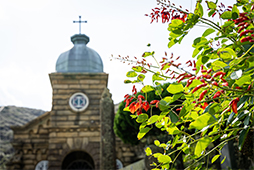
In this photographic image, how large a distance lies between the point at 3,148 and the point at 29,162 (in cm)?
849

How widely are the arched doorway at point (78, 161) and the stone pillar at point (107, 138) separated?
319 inches

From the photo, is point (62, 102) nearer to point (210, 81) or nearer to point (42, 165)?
point (42, 165)

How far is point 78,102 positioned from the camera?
15.1 m

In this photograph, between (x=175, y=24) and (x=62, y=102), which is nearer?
(x=175, y=24)

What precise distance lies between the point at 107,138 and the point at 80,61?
9.07m

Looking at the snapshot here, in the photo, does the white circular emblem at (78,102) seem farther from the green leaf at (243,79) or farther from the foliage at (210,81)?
the green leaf at (243,79)

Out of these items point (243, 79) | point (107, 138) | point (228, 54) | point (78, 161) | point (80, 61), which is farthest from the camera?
point (80, 61)

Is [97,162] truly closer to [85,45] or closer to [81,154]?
[81,154]

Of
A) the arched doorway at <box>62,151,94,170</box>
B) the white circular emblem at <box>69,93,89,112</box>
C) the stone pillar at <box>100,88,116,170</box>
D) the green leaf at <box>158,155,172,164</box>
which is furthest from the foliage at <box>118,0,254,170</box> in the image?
the arched doorway at <box>62,151,94,170</box>

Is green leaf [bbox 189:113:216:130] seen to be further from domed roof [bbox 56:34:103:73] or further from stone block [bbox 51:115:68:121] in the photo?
domed roof [bbox 56:34:103:73]

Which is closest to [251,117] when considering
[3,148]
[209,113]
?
[209,113]

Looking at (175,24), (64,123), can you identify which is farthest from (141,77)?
(64,123)

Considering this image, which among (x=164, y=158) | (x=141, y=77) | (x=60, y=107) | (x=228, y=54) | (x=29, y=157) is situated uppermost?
(x=60, y=107)

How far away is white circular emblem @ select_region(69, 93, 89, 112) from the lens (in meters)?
14.9
